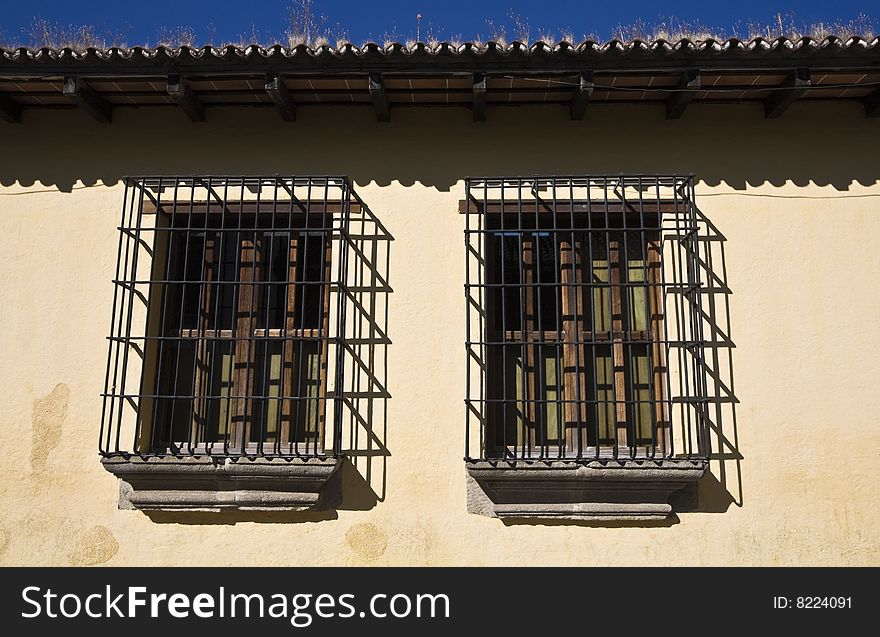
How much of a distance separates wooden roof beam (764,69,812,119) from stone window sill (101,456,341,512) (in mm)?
3577

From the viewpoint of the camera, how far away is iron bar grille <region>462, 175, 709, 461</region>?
4.49 meters

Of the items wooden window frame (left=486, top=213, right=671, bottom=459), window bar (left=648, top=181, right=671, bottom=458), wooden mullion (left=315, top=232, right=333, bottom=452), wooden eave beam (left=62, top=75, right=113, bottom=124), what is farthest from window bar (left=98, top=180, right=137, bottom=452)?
window bar (left=648, top=181, right=671, bottom=458)

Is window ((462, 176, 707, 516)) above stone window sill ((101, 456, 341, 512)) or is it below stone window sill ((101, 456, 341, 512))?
above

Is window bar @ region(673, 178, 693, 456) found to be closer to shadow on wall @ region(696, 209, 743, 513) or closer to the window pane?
shadow on wall @ region(696, 209, 743, 513)

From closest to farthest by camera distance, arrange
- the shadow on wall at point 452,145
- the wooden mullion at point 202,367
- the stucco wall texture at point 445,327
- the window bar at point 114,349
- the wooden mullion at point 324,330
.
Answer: the stucco wall texture at point 445,327, the window bar at point 114,349, the wooden mullion at point 324,330, the wooden mullion at point 202,367, the shadow on wall at point 452,145

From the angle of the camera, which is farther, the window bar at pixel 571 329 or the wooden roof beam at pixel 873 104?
the wooden roof beam at pixel 873 104

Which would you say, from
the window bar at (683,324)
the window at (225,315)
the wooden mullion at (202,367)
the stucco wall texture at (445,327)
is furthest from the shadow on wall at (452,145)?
the wooden mullion at (202,367)

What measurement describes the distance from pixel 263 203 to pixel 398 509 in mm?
2174

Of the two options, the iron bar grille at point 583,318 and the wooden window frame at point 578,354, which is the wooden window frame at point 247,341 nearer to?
the iron bar grille at point 583,318

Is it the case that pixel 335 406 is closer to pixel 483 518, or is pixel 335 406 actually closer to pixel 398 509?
pixel 398 509

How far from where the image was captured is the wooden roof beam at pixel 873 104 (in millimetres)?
4742

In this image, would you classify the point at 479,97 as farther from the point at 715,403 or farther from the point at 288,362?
the point at 715,403

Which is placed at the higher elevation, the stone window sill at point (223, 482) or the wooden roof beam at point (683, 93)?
the wooden roof beam at point (683, 93)

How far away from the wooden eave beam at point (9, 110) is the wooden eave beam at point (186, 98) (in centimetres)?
115
